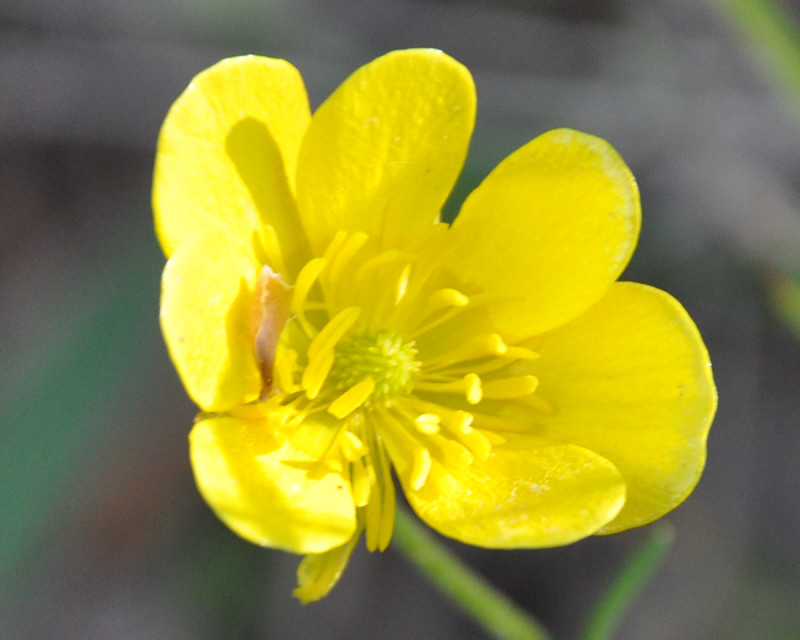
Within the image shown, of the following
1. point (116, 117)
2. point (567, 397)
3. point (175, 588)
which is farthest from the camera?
point (116, 117)

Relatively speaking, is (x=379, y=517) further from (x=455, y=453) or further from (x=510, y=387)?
(x=510, y=387)

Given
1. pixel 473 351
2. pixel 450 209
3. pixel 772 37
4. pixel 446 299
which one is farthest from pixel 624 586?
pixel 772 37

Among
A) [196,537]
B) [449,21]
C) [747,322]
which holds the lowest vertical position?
[196,537]

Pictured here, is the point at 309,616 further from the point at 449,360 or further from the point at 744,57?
the point at 744,57

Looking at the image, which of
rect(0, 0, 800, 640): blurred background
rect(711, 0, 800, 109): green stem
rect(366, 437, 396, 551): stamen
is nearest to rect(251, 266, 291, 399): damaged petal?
rect(366, 437, 396, 551): stamen

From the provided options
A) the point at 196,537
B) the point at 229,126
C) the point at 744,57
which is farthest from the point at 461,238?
the point at 744,57

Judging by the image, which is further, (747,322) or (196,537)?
(747,322)
